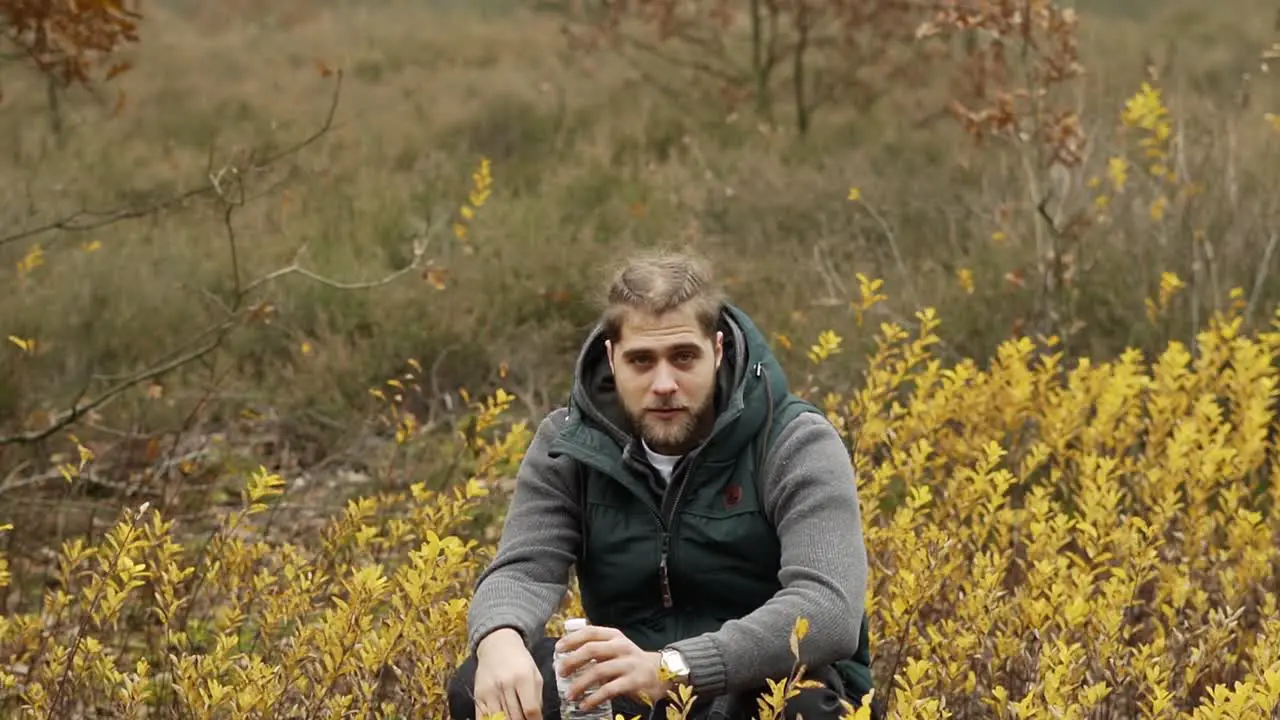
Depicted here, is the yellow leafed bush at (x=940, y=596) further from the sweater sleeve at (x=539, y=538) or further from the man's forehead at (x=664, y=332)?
the man's forehead at (x=664, y=332)

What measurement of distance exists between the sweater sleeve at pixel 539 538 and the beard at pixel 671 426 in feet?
0.74

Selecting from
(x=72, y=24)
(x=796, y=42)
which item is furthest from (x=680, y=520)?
(x=796, y=42)

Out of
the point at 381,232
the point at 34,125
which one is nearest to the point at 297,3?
the point at 34,125

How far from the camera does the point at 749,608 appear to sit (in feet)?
10.9

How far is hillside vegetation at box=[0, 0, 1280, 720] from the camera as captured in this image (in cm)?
355

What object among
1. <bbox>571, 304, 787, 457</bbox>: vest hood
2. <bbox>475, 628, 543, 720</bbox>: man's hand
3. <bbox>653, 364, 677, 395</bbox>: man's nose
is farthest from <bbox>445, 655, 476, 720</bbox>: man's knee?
<bbox>653, 364, 677, 395</bbox>: man's nose

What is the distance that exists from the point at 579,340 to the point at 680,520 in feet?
12.5

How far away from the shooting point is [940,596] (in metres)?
3.97

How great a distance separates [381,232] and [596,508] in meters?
5.31

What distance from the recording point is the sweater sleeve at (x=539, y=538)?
3299 millimetres

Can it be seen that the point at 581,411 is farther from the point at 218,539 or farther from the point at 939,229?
the point at 939,229

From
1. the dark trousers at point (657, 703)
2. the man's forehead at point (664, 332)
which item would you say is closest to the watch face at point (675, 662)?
the dark trousers at point (657, 703)

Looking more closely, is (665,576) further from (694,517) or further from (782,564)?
(782,564)

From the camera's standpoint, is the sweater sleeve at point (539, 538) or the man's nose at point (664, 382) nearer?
the man's nose at point (664, 382)
